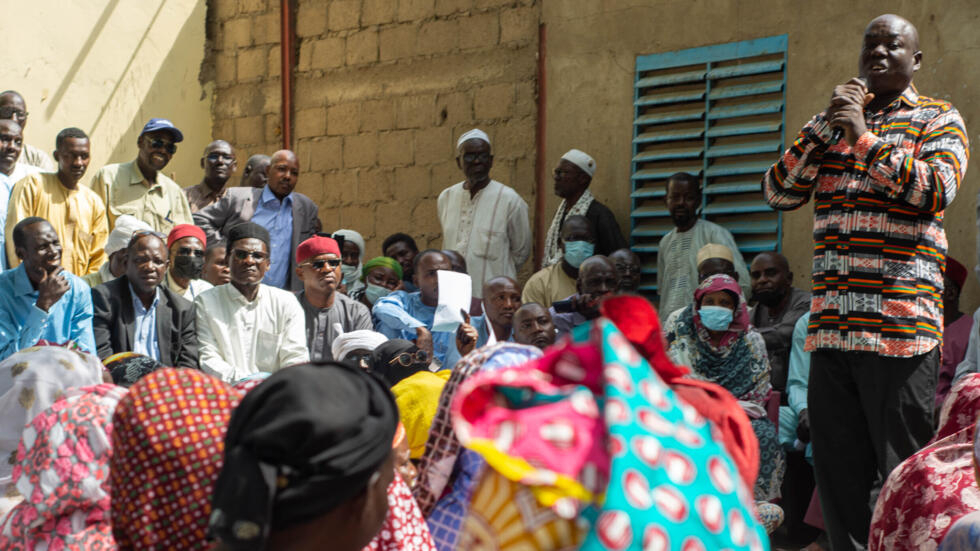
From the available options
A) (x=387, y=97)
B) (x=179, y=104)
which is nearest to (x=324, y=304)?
(x=387, y=97)

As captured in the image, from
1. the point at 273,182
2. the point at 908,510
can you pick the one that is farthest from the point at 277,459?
the point at 273,182

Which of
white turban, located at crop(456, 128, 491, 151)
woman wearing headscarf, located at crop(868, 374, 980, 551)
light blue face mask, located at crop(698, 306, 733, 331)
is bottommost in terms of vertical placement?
woman wearing headscarf, located at crop(868, 374, 980, 551)

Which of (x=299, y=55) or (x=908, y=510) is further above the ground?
(x=299, y=55)

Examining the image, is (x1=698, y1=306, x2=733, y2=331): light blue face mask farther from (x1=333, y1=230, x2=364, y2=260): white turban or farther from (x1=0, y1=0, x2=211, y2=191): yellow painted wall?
(x1=0, y1=0, x2=211, y2=191): yellow painted wall

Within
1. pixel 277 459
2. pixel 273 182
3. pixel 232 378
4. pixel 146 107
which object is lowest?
pixel 232 378

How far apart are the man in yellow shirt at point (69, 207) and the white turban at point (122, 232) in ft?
0.58

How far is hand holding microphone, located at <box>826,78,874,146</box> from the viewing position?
3914 millimetres

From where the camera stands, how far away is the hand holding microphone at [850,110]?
3.91m

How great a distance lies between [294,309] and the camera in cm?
688

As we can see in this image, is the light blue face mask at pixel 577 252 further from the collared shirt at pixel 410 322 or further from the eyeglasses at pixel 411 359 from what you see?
the eyeglasses at pixel 411 359

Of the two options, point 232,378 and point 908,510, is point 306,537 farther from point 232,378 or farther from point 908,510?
point 232,378

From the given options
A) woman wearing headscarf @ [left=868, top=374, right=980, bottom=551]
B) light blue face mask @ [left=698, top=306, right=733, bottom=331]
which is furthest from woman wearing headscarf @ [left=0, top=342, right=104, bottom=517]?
light blue face mask @ [left=698, top=306, right=733, bottom=331]

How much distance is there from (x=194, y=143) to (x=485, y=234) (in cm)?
427

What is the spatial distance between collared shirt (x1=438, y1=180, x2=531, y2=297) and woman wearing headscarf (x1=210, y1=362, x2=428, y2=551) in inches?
267
